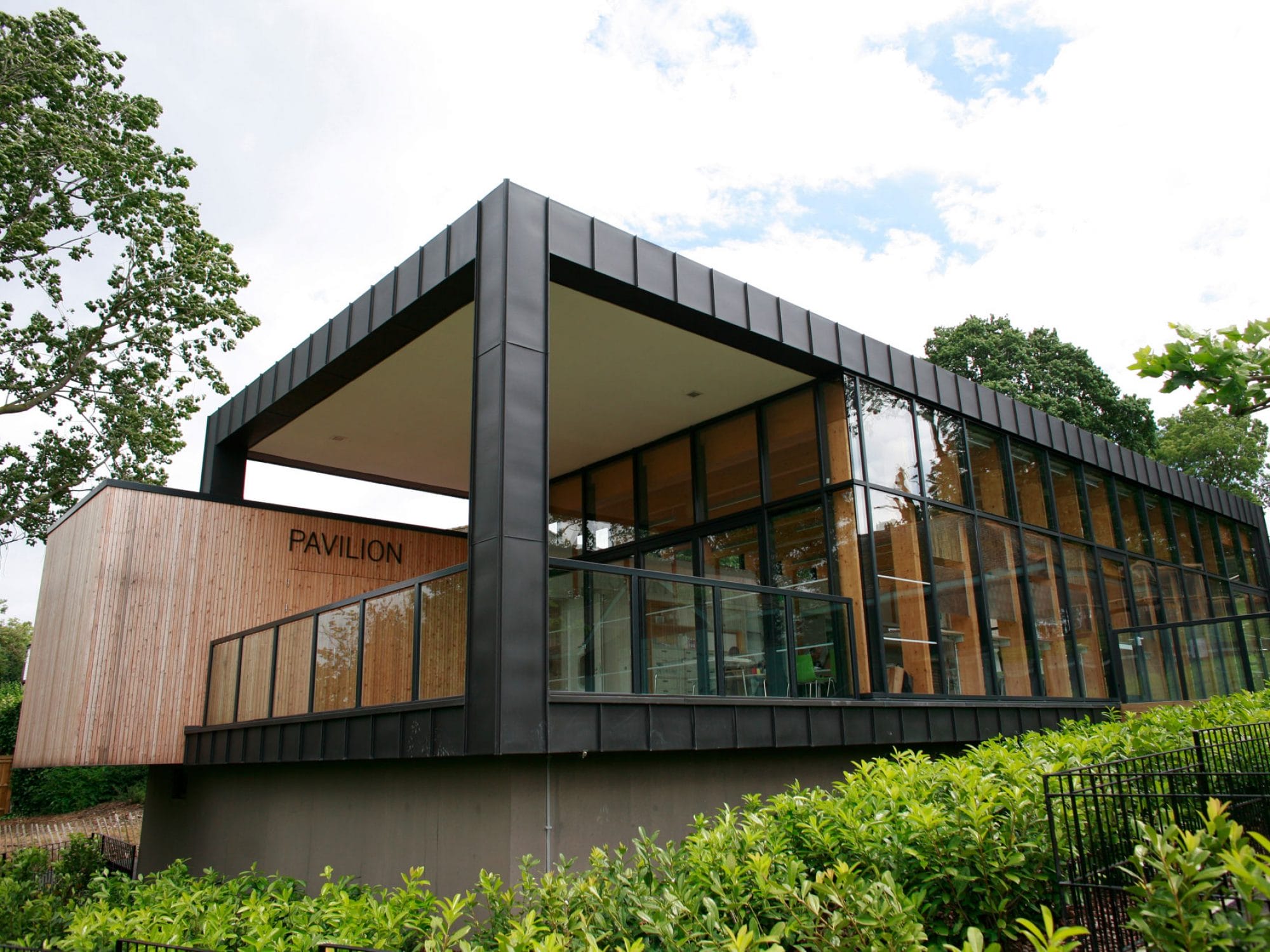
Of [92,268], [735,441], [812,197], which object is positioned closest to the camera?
[735,441]

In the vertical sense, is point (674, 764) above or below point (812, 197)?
below

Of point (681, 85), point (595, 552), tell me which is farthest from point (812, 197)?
point (595, 552)

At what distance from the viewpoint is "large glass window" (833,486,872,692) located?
985cm

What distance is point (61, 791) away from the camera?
26.9 meters

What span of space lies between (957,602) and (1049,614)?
242cm

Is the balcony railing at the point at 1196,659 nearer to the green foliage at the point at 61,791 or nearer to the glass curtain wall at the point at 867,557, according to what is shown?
the glass curtain wall at the point at 867,557

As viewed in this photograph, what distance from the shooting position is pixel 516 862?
6.43 m

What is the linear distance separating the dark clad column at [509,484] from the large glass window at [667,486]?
5.24 meters

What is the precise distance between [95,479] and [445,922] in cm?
2105

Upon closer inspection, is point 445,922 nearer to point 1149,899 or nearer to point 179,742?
point 1149,899

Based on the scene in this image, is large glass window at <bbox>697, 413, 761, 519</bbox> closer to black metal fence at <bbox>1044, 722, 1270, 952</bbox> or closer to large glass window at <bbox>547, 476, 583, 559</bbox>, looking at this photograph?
large glass window at <bbox>547, 476, 583, 559</bbox>

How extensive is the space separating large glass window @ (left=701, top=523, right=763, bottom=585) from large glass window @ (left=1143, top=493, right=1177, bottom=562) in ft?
28.0

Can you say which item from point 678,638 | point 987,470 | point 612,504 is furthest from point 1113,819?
point 612,504

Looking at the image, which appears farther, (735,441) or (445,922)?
(735,441)
